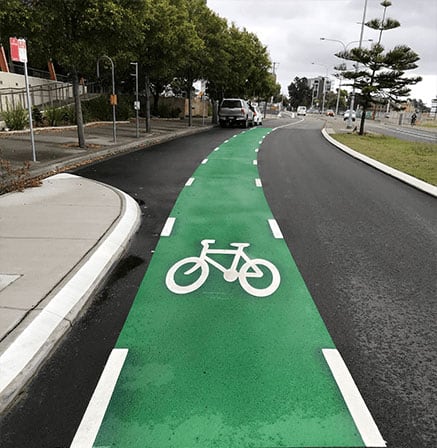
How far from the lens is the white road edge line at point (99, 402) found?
273 cm

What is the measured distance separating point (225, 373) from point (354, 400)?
97 centimetres

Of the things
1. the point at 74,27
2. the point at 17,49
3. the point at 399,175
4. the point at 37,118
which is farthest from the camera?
the point at 37,118

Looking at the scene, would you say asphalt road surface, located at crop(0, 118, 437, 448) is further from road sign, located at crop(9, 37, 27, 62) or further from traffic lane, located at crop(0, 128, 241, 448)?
road sign, located at crop(9, 37, 27, 62)

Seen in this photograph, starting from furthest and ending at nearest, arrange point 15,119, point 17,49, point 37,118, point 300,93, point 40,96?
1. point 300,93
2. point 40,96
3. point 37,118
4. point 15,119
5. point 17,49

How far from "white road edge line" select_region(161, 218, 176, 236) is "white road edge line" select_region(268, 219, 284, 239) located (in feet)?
5.47

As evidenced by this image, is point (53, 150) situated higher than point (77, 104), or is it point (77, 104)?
point (77, 104)

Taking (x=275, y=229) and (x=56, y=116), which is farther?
(x=56, y=116)

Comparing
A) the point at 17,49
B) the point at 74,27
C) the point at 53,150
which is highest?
the point at 74,27

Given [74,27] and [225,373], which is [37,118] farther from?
[225,373]

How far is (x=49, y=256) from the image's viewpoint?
5410mm

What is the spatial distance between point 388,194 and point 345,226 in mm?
3665

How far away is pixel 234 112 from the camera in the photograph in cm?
3488

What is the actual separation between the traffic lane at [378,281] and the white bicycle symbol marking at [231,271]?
0.48 metres

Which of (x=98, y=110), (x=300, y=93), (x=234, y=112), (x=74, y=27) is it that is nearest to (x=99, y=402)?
(x=74, y=27)
